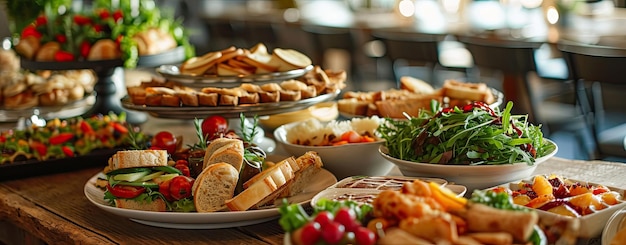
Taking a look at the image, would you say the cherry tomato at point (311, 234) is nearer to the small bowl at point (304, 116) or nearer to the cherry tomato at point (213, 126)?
the cherry tomato at point (213, 126)

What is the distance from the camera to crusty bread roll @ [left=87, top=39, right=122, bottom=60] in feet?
8.61

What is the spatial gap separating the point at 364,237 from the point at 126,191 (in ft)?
2.14

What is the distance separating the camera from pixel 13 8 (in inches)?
111

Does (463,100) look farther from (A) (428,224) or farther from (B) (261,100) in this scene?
(A) (428,224)

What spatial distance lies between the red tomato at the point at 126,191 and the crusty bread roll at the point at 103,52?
115 cm

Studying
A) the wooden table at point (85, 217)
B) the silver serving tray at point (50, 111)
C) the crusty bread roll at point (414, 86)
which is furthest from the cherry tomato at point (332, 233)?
the silver serving tray at point (50, 111)

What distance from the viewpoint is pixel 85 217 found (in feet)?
5.43

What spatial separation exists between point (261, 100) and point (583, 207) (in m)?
0.95

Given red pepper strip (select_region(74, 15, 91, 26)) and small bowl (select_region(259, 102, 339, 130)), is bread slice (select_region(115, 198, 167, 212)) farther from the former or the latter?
red pepper strip (select_region(74, 15, 91, 26))

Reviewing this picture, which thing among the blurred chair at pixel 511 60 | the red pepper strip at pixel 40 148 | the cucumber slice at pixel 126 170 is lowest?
the blurred chair at pixel 511 60

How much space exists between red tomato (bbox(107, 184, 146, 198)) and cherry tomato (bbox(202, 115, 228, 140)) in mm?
354

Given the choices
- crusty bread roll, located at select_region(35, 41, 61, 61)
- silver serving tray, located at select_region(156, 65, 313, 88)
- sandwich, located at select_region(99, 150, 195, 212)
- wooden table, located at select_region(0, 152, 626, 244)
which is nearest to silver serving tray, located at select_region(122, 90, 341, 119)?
silver serving tray, located at select_region(156, 65, 313, 88)

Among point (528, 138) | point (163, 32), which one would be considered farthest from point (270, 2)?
point (528, 138)

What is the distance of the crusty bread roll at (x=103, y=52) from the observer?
262 centimetres
